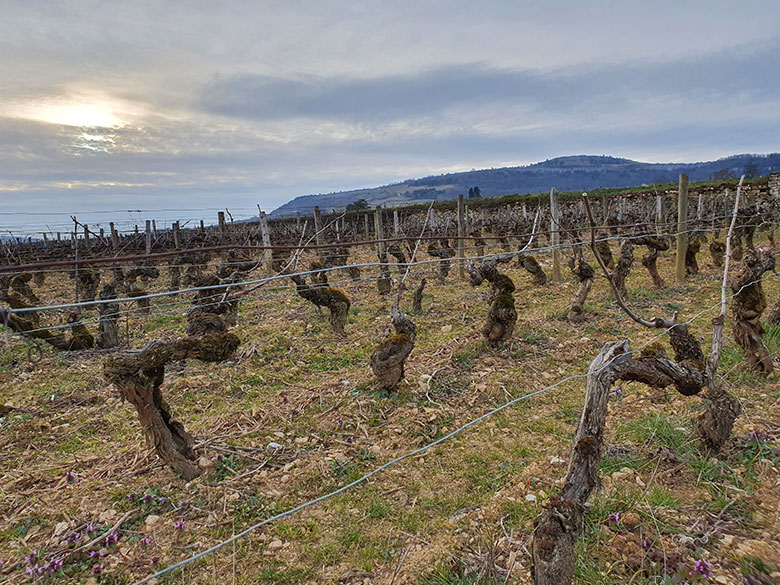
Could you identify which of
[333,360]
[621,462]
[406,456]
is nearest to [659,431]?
[621,462]

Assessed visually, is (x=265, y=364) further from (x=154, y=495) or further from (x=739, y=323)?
(x=739, y=323)

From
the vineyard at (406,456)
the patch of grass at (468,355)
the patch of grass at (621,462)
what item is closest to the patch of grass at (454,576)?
the vineyard at (406,456)

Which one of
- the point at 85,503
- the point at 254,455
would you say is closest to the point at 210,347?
the point at 254,455

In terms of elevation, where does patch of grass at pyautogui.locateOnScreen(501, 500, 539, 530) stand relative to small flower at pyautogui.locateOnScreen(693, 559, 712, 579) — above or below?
below

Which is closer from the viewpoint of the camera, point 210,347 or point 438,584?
point 438,584

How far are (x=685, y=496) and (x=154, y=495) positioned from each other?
432 centimetres

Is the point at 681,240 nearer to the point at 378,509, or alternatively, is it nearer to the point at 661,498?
the point at 661,498

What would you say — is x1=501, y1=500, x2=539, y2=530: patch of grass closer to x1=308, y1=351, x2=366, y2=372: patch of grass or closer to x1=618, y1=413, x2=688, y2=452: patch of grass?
x1=618, y1=413, x2=688, y2=452: patch of grass

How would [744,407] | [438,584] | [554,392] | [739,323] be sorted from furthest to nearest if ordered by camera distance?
[554,392]
[739,323]
[744,407]
[438,584]

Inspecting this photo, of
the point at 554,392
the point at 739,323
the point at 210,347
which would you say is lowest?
the point at 554,392

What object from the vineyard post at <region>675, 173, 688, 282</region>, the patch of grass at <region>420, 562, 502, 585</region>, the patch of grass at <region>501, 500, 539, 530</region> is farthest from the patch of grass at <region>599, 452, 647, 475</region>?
the vineyard post at <region>675, 173, 688, 282</region>

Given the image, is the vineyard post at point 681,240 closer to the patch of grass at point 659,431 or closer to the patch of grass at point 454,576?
the patch of grass at point 659,431

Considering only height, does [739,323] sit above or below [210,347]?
below

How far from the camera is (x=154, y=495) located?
3826 mm
